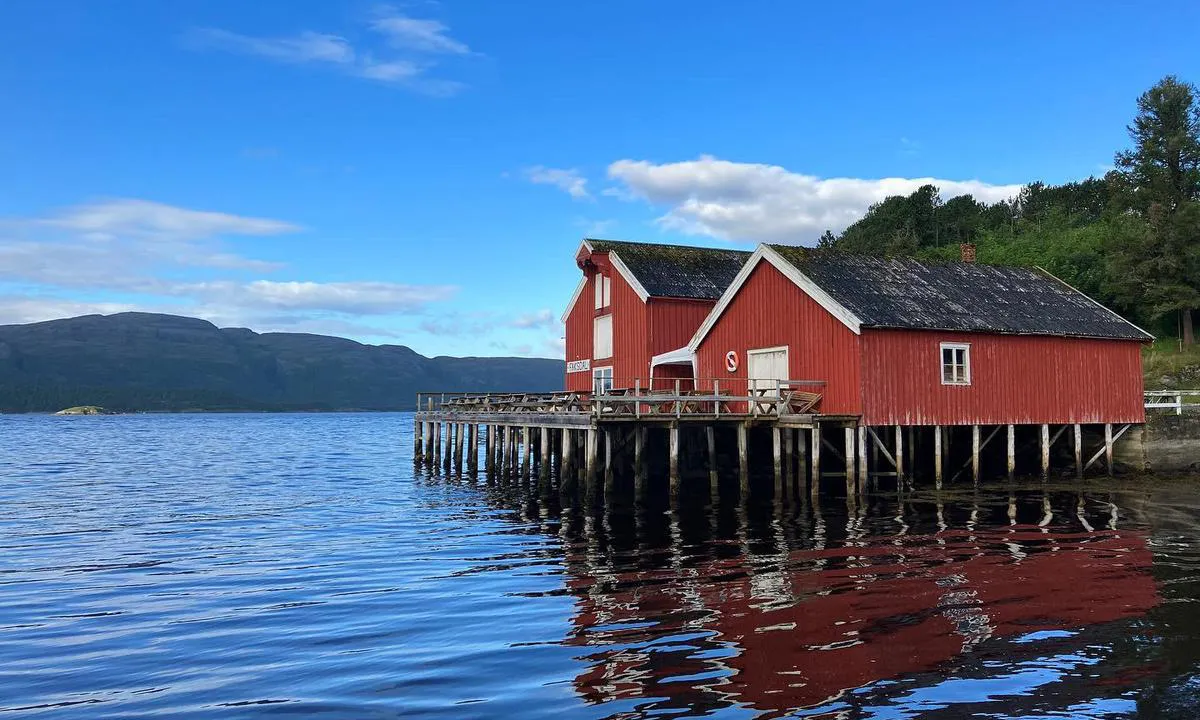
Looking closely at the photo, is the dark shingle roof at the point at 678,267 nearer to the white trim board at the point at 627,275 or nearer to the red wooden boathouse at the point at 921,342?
the white trim board at the point at 627,275

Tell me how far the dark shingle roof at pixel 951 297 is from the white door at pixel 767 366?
2758 mm

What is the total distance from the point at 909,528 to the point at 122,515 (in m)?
21.1

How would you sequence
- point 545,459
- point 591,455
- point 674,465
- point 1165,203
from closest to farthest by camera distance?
point 674,465, point 591,455, point 545,459, point 1165,203

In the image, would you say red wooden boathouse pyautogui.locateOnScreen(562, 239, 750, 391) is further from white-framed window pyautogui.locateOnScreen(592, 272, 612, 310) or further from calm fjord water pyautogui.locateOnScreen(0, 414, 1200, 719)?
calm fjord water pyautogui.locateOnScreen(0, 414, 1200, 719)

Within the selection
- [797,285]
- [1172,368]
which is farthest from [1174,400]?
[797,285]

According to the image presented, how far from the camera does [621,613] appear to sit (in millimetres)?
12414

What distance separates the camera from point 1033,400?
28688 millimetres

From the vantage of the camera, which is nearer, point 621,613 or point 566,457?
point 621,613

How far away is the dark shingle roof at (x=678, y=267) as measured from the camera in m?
36.1

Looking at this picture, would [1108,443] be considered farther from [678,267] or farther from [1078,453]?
[678,267]

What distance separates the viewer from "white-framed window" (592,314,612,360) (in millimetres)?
38894

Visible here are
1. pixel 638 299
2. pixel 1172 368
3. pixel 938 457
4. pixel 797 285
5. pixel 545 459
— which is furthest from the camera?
pixel 1172 368

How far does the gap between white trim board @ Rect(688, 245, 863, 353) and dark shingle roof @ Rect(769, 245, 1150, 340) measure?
0.77 ft

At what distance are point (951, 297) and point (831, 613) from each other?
64.8 feet
